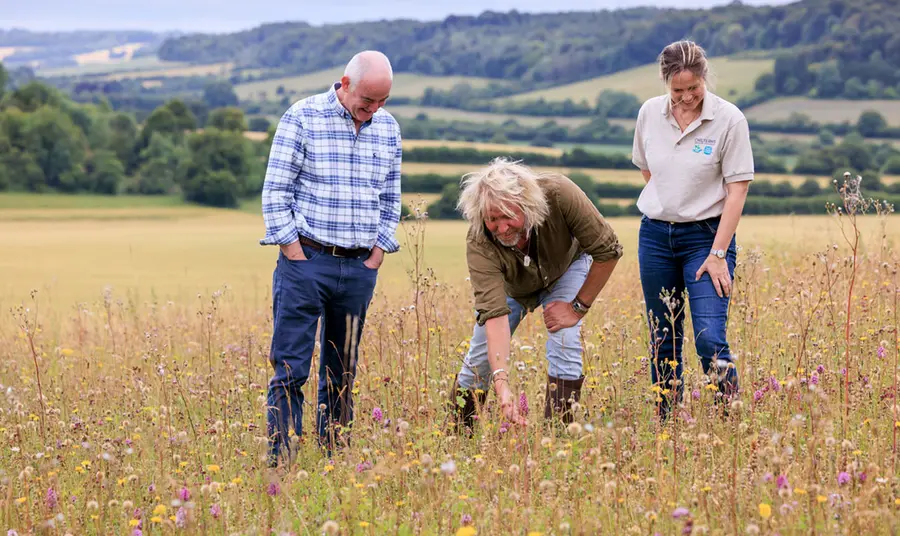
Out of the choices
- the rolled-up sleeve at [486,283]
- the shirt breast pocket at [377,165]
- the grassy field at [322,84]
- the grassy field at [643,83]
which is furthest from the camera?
the grassy field at [322,84]

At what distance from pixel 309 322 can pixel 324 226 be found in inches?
21.8

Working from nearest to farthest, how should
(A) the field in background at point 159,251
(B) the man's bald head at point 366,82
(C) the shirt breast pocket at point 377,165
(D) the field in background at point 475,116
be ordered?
1. (B) the man's bald head at point 366,82
2. (C) the shirt breast pocket at point 377,165
3. (A) the field in background at point 159,251
4. (D) the field in background at point 475,116

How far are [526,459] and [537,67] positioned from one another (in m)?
139

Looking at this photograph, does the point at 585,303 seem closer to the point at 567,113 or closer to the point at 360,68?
the point at 360,68

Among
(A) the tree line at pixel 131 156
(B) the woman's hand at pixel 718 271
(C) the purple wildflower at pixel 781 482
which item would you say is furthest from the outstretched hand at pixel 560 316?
(A) the tree line at pixel 131 156

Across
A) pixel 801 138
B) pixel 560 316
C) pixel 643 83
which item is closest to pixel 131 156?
pixel 801 138

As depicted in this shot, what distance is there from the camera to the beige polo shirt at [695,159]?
193 inches

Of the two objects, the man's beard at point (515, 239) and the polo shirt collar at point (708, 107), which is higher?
the polo shirt collar at point (708, 107)

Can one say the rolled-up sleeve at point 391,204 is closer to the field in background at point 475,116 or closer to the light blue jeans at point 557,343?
the light blue jeans at point 557,343

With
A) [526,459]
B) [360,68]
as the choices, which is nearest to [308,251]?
[360,68]

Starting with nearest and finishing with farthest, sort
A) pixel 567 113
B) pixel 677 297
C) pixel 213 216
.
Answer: pixel 677 297
pixel 213 216
pixel 567 113

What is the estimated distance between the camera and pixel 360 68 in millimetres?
5000

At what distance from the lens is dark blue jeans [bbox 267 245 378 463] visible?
16.8 feet

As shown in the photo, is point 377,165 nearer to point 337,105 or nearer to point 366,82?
point 337,105
